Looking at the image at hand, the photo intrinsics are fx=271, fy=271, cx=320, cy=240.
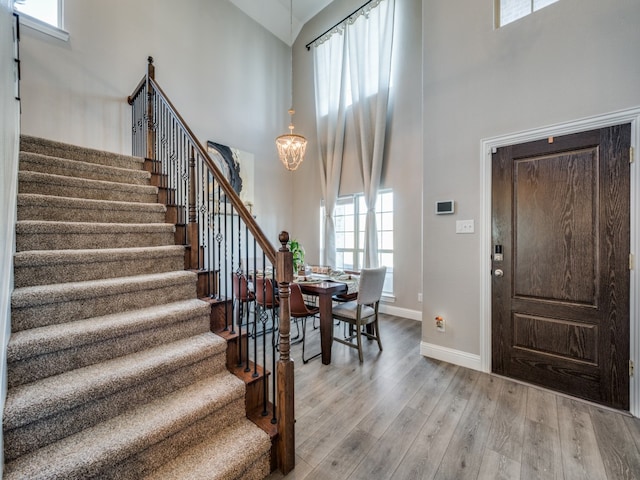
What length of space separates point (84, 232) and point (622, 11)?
419cm

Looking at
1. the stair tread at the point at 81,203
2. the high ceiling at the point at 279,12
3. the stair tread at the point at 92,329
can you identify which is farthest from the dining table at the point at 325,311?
the high ceiling at the point at 279,12

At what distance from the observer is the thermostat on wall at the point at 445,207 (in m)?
2.69

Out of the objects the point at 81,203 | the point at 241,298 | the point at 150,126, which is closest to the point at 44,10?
the point at 150,126

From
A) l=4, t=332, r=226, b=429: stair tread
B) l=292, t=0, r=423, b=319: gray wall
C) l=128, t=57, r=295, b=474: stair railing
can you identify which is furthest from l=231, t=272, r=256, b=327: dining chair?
l=292, t=0, r=423, b=319: gray wall

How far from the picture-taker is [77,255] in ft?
5.60

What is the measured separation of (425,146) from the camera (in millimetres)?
2904

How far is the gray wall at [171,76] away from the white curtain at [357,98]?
1082 millimetres

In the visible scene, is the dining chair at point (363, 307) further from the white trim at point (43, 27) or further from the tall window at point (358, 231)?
the white trim at point (43, 27)

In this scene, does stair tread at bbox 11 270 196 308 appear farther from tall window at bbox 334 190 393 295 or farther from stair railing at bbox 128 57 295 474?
tall window at bbox 334 190 393 295

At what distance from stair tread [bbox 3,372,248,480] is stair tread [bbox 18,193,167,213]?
163 cm

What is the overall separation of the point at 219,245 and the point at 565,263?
2.72 meters

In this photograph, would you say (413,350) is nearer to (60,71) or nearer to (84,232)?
(84,232)

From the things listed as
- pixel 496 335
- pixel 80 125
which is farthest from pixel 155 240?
pixel 496 335

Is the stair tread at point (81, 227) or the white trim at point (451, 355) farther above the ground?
the stair tread at point (81, 227)
